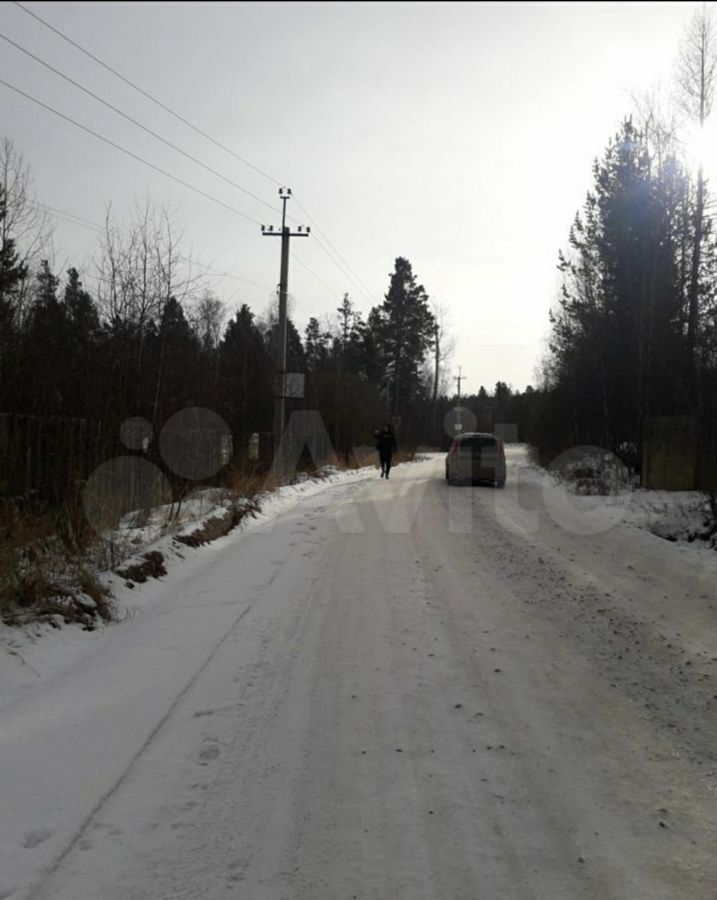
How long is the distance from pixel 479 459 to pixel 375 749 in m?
17.7

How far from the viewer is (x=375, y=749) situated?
160 inches

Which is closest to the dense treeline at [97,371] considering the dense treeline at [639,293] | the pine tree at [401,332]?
the dense treeline at [639,293]

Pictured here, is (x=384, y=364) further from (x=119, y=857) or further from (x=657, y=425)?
(x=119, y=857)

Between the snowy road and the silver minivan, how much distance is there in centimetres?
1319

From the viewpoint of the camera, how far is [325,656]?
5688 millimetres

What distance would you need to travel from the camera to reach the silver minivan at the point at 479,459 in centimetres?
2133

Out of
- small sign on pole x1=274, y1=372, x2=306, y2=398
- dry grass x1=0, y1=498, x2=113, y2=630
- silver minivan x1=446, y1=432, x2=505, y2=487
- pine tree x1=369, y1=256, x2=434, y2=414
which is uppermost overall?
pine tree x1=369, y1=256, x2=434, y2=414

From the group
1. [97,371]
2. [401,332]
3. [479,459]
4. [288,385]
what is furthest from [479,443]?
[401,332]

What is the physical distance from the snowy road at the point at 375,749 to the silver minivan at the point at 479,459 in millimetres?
13189

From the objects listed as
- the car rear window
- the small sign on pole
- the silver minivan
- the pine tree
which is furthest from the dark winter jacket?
the pine tree

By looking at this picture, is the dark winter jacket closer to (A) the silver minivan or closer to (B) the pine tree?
(A) the silver minivan

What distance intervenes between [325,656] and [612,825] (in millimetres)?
2781

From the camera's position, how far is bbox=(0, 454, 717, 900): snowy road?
298cm

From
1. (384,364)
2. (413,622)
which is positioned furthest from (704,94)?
(384,364)
